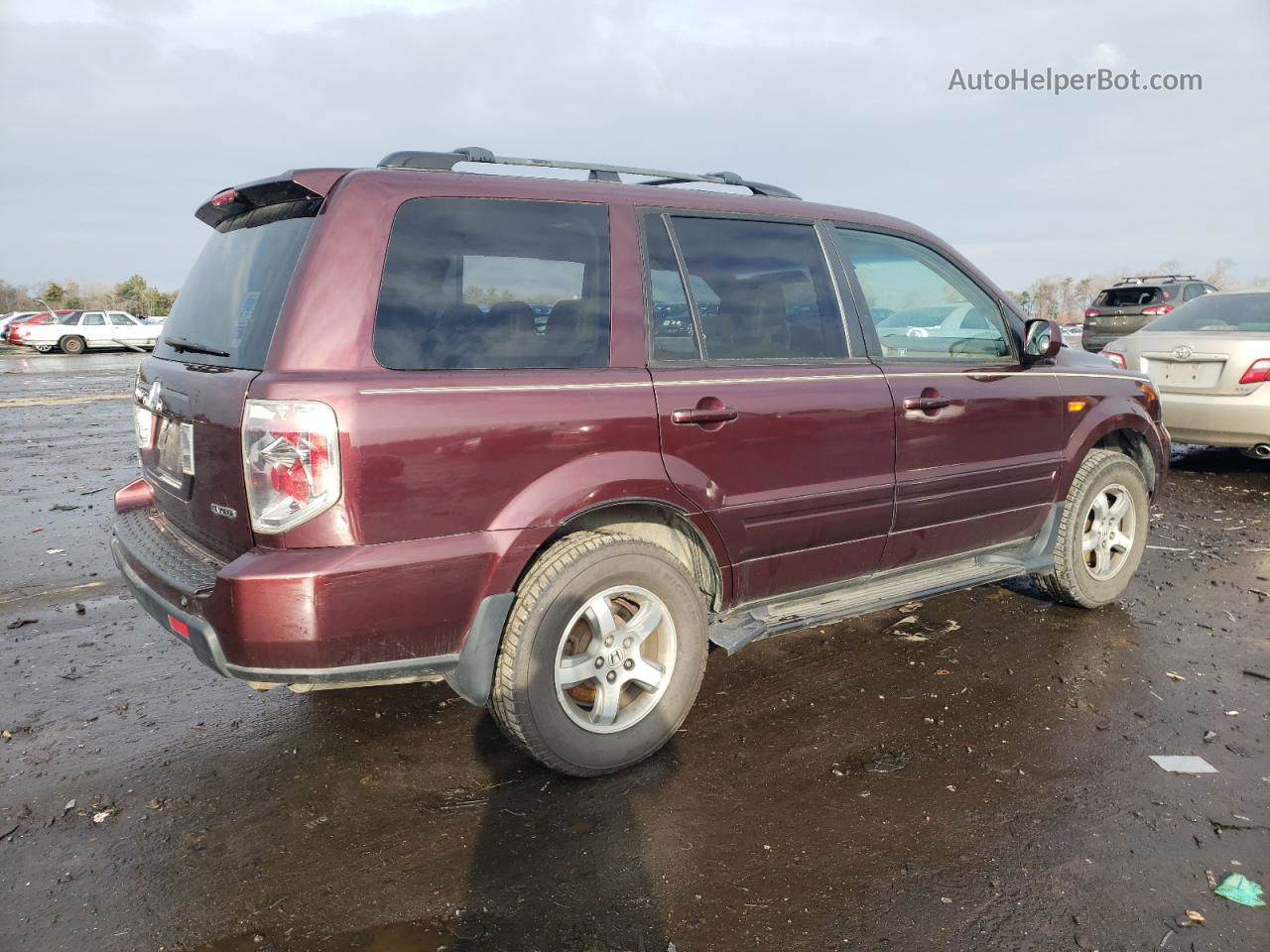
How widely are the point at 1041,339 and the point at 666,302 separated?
2.01 m

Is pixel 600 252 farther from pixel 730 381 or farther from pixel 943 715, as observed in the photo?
pixel 943 715

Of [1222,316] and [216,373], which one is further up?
[1222,316]

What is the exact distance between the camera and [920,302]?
3947 mm

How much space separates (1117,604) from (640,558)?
3.11 metres

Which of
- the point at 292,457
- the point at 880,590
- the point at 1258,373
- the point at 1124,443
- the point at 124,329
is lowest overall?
the point at 880,590

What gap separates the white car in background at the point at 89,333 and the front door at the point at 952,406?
32133 mm

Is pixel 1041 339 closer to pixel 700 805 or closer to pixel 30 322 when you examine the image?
pixel 700 805

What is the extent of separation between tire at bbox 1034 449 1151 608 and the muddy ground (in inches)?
8.6

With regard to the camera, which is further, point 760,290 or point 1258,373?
point 1258,373

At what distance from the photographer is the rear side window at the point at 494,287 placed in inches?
102

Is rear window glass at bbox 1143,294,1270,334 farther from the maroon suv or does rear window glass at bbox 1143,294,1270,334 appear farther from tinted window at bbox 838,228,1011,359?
the maroon suv

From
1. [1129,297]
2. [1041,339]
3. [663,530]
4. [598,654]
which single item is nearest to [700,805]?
[598,654]

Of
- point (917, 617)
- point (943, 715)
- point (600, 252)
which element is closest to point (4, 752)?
point (600, 252)

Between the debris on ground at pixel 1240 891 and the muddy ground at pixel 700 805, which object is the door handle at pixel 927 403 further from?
the debris on ground at pixel 1240 891
